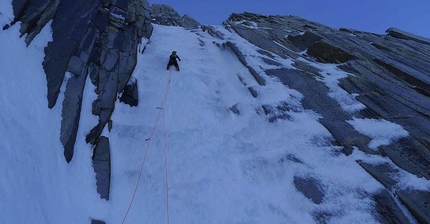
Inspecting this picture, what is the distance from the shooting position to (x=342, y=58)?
77.1ft

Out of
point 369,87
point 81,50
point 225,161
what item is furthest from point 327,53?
point 81,50

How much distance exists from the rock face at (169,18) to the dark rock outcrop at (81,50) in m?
17.8

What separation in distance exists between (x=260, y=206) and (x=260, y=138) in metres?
4.00

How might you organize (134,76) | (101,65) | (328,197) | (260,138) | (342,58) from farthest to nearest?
(342,58)
(134,76)
(101,65)
(260,138)
(328,197)

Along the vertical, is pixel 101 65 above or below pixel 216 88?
above

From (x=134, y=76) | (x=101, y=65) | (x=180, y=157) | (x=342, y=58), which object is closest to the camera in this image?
(x=180, y=157)

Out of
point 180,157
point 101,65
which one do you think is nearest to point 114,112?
point 101,65

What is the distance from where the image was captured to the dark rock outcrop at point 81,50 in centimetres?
1255

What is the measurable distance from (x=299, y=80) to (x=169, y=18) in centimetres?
2778

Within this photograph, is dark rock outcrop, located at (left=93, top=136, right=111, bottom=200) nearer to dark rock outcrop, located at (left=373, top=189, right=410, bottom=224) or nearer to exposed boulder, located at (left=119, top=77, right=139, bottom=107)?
exposed boulder, located at (left=119, top=77, right=139, bottom=107)

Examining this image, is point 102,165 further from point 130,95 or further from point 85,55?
point 85,55

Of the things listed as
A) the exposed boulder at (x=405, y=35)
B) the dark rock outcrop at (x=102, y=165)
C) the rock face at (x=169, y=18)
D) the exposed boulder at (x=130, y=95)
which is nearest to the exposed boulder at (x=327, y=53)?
the exposed boulder at (x=405, y=35)

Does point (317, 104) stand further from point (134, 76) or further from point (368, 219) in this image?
point (134, 76)

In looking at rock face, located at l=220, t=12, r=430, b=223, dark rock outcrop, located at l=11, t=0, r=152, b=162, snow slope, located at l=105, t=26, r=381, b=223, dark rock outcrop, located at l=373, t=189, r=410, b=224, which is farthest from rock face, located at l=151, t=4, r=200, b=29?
dark rock outcrop, located at l=373, t=189, r=410, b=224
